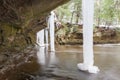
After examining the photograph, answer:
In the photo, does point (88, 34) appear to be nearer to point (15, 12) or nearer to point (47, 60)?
point (15, 12)

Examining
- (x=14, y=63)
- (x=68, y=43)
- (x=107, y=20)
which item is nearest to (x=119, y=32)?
(x=107, y=20)

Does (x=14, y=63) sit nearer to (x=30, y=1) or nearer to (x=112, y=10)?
(x=30, y=1)

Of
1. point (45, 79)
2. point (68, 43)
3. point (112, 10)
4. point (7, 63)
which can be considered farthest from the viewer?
point (112, 10)

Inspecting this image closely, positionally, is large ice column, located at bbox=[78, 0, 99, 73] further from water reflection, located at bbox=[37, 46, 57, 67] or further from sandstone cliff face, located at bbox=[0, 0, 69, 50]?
water reflection, located at bbox=[37, 46, 57, 67]

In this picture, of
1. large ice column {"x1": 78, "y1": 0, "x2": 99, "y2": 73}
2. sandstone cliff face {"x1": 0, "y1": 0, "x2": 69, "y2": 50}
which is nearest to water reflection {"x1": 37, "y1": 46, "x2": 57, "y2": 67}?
large ice column {"x1": 78, "y1": 0, "x2": 99, "y2": 73}

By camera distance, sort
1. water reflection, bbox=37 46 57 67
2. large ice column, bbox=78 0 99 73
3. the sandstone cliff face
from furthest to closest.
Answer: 1. water reflection, bbox=37 46 57 67
2. large ice column, bbox=78 0 99 73
3. the sandstone cliff face

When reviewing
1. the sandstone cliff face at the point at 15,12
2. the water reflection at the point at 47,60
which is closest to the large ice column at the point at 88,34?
the sandstone cliff face at the point at 15,12

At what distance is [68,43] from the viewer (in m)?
15.8

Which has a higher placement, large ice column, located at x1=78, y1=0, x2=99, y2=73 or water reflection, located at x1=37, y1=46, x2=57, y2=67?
large ice column, located at x1=78, y1=0, x2=99, y2=73

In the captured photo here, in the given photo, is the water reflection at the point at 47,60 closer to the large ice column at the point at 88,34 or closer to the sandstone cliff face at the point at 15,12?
the large ice column at the point at 88,34

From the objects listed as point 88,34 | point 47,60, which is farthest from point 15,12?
point 47,60

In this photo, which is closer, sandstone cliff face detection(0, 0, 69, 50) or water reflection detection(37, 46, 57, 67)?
sandstone cliff face detection(0, 0, 69, 50)

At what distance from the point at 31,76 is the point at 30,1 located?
1825 millimetres

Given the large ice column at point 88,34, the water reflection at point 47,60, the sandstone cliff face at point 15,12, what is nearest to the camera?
the sandstone cliff face at point 15,12
